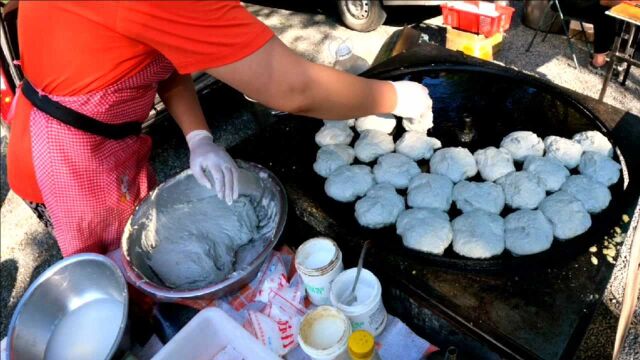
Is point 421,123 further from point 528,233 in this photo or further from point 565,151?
point 528,233

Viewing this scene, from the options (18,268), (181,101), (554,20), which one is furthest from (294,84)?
(554,20)

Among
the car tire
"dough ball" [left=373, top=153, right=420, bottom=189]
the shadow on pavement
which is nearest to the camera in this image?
"dough ball" [left=373, top=153, right=420, bottom=189]

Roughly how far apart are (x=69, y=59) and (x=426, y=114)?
150cm

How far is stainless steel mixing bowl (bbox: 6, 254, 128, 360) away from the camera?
171cm

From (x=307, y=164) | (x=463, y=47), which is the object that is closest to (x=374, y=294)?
(x=307, y=164)

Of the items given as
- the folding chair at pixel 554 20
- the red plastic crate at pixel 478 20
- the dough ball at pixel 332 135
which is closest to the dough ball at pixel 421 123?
the dough ball at pixel 332 135

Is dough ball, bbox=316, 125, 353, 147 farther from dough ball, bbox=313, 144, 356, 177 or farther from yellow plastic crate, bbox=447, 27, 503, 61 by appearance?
yellow plastic crate, bbox=447, 27, 503, 61

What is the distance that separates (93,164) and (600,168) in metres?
2.04

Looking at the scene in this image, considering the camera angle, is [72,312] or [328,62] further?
[328,62]

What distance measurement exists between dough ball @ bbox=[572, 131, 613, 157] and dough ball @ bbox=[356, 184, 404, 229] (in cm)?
81

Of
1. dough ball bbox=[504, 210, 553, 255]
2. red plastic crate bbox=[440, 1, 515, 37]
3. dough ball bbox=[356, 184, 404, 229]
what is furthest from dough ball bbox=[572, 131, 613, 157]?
red plastic crate bbox=[440, 1, 515, 37]

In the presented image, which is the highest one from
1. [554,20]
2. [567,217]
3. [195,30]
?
[195,30]

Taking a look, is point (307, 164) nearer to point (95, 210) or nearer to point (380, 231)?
point (380, 231)

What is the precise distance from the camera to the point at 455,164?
2.05 metres
